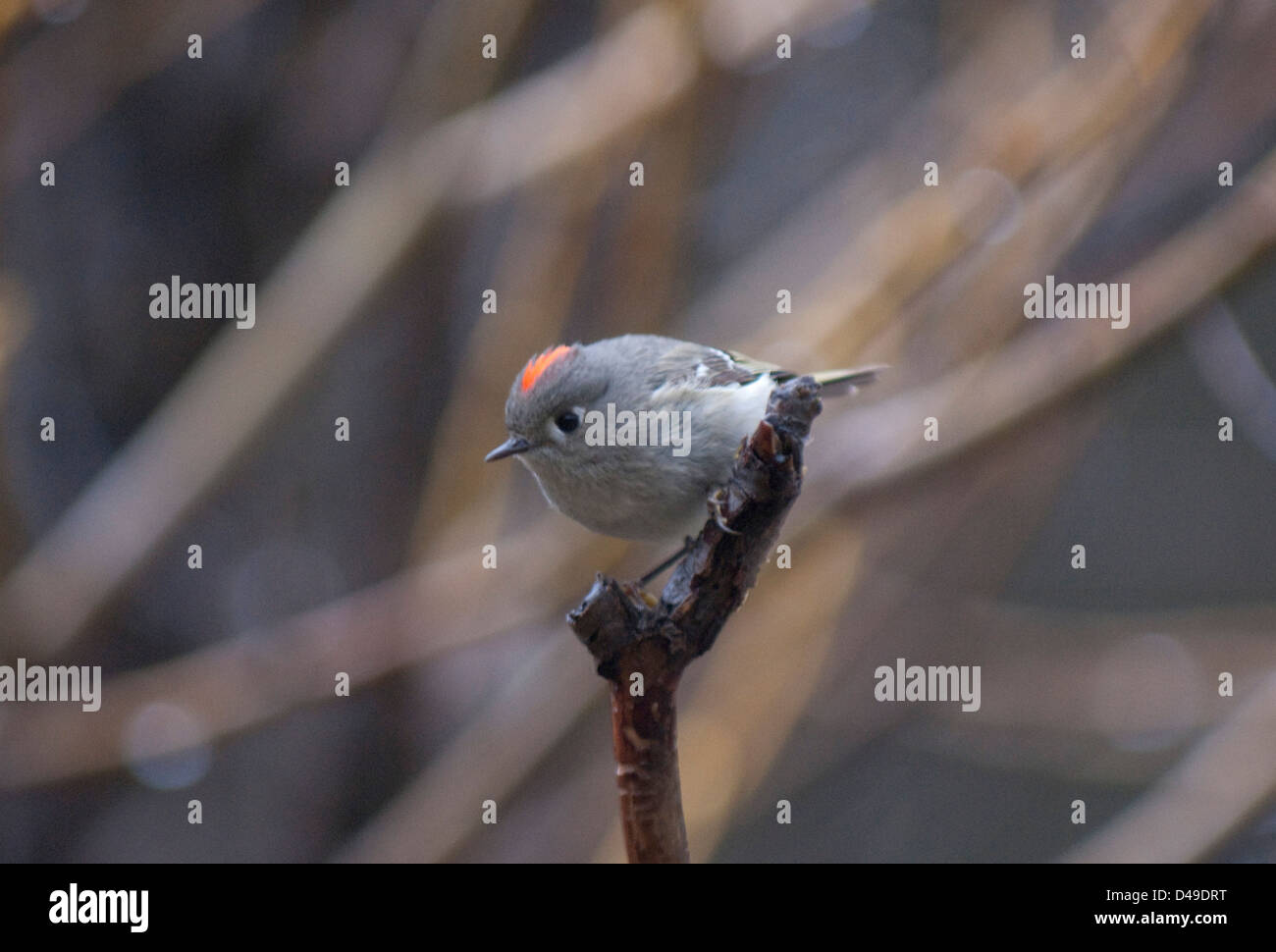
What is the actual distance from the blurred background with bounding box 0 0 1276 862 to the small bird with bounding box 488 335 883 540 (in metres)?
1.08

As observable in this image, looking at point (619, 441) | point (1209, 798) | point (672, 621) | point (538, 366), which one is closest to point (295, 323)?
point (538, 366)

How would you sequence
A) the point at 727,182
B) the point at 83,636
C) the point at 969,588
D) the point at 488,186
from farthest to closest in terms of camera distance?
the point at 727,182, the point at 969,588, the point at 488,186, the point at 83,636

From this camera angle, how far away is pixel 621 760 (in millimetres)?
1602

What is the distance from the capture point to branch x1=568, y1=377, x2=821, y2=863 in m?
1.58

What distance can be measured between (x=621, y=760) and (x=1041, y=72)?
3.35 metres

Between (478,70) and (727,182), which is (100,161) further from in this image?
(727,182)

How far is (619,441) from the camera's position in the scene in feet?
7.88

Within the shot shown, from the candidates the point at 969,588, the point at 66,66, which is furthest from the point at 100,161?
the point at 969,588

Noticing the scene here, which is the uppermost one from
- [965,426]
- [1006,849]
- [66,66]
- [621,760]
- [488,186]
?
[66,66]

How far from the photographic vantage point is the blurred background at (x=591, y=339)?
11.8ft

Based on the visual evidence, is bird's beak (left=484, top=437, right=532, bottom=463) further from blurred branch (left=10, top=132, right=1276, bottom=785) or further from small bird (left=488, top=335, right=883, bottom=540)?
blurred branch (left=10, top=132, right=1276, bottom=785)

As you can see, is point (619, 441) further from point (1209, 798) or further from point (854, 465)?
point (1209, 798)
